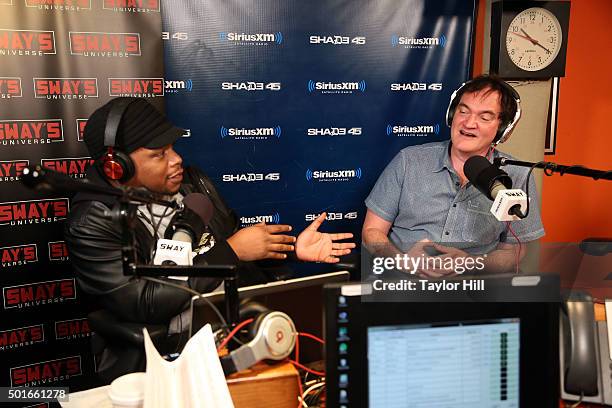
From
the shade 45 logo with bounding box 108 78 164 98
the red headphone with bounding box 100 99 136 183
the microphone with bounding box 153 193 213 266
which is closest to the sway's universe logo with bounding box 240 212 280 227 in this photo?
the shade 45 logo with bounding box 108 78 164 98

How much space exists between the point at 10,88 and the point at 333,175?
1.89m

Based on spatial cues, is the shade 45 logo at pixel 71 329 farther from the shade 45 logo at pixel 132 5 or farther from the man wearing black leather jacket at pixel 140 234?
the shade 45 logo at pixel 132 5

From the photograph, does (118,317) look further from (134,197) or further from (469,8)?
(469,8)

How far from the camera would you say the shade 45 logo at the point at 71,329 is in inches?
117

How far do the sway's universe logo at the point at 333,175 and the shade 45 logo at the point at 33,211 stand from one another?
4.79 ft

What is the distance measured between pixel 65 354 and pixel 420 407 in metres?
2.52

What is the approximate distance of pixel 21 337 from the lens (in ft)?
9.48

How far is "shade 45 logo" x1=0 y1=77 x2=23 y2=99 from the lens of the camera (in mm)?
2715

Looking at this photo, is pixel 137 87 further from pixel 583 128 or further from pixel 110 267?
pixel 583 128

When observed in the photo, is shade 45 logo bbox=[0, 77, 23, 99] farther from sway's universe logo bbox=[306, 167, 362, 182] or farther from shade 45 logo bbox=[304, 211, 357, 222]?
shade 45 logo bbox=[304, 211, 357, 222]

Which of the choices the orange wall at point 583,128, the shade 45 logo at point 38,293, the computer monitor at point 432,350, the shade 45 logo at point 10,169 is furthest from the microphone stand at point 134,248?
the orange wall at point 583,128

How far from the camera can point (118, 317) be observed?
2.15 metres

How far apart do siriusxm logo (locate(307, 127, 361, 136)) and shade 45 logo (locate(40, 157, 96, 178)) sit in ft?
4.44

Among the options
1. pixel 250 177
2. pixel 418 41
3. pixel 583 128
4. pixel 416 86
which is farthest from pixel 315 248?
pixel 583 128
